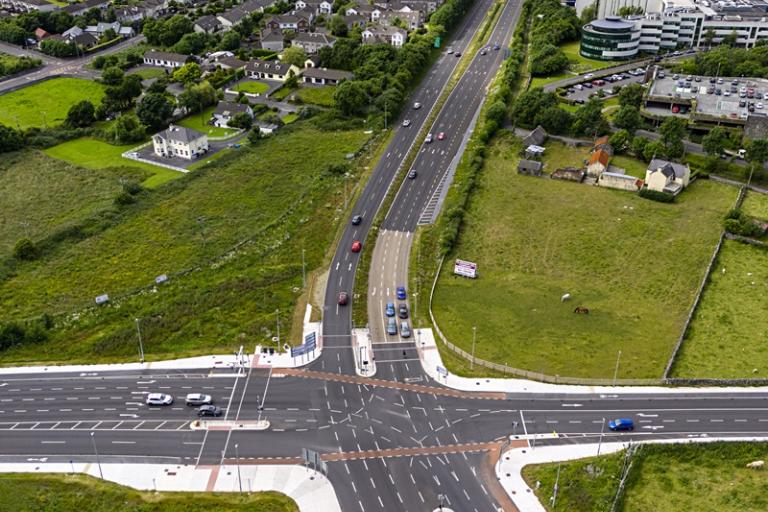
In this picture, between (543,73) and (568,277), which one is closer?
(568,277)

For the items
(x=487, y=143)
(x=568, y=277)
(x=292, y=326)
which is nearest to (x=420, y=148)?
(x=487, y=143)

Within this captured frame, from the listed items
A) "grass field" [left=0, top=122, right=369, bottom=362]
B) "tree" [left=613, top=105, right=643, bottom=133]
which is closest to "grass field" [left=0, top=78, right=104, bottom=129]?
"grass field" [left=0, top=122, right=369, bottom=362]

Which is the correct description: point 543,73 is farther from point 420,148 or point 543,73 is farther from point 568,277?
point 568,277

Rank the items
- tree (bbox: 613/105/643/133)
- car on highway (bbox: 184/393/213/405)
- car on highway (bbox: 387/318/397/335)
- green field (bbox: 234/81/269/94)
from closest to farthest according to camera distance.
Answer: car on highway (bbox: 184/393/213/405) < car on highway (bbox: 387/318/397/335) < tree (bbox: 613/105/643/133) < green field (bbox: 234/81/269/94)

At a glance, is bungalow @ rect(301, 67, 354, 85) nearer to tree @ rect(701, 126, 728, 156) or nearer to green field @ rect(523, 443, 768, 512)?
tree @ rect(701, 126, 728, 156)

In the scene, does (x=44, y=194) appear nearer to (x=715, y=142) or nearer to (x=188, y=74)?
(x=188, y=74)
